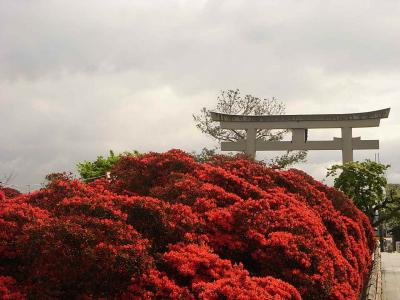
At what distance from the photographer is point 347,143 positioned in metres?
24.2

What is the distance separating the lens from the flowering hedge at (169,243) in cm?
457

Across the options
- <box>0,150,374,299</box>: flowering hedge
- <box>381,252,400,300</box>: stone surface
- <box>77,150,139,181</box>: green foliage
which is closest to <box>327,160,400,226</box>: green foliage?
<box>381,252,400,300</box>: stone surface

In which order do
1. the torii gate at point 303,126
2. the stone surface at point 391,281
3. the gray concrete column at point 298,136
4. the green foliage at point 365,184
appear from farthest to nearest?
the gray concrete column at point 298,136 → the torii gate at point 303,126 → the green foliage at point 365,184 → the stone surface at point 391,281

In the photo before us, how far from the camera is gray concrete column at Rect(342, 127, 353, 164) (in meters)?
24.1

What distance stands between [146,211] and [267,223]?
1615 millimetres

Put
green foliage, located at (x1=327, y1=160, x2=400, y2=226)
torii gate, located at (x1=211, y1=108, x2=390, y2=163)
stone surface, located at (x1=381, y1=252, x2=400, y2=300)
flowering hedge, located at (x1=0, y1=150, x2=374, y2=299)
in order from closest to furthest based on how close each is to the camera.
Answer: flowering hedge, located at (x1=0, y1=150, x2=374, y2=299), stone surface, located at (x1=381, y1=252, x2=400, y2=300), green foliage, located at (x1=327, y1=160, x2=400, y2=226), torii gate, located at (x1=211, y1=108, x2=390, y2=163)

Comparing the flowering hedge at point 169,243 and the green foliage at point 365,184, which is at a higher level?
the green foliage at point 365,184

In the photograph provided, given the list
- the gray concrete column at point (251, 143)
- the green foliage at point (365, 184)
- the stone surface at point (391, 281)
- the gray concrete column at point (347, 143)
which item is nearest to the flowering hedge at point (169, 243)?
the stone surface at point (391, 281)

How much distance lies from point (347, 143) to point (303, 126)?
2.06 m

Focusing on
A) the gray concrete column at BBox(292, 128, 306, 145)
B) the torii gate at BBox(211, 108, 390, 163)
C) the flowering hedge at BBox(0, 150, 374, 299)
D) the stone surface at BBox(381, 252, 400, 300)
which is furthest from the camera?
the gray concrete column at BBox(292, 128, 306, 145)

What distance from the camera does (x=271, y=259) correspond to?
5992 mm

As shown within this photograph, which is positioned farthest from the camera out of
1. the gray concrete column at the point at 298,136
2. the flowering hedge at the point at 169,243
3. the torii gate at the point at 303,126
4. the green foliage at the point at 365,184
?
the gray concrete column at the point at 298,136

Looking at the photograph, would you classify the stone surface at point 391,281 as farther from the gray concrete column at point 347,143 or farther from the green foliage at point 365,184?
the gray concrete column at point 347,143

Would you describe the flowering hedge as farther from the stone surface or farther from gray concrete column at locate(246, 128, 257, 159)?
gray concrete column at locate(246, 128, 257, 159)
